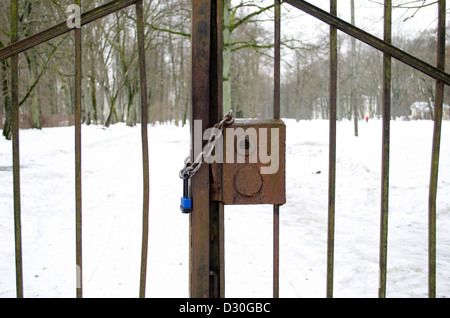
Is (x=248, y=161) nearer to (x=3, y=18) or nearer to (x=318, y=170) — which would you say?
(x=318, y=170)

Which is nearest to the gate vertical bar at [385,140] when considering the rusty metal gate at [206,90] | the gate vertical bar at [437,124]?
the rusty metal gate at [206,90]

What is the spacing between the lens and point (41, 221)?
497cm

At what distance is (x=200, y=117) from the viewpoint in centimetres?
139

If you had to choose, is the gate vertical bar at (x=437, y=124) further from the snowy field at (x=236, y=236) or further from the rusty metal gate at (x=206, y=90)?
the snowy field at (x=236, y=236)

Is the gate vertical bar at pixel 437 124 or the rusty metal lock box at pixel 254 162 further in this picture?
the gate vertical bar at pixel 437 124

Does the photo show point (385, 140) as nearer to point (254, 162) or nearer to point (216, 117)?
point (254, 162)

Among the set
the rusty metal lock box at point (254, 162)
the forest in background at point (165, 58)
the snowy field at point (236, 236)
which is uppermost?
the forest in background at point (165, 58)

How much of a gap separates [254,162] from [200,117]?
28cm

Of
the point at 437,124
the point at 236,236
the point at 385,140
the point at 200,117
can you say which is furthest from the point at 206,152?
the point at 236,236

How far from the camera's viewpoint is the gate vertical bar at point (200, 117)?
4.50 ft

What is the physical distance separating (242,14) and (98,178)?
48.2 feet

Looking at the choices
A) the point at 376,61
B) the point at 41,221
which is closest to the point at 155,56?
the point at 376,61

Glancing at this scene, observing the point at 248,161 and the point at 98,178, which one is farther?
the point at 98,178

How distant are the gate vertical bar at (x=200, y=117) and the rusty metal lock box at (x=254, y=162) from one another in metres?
0.10
